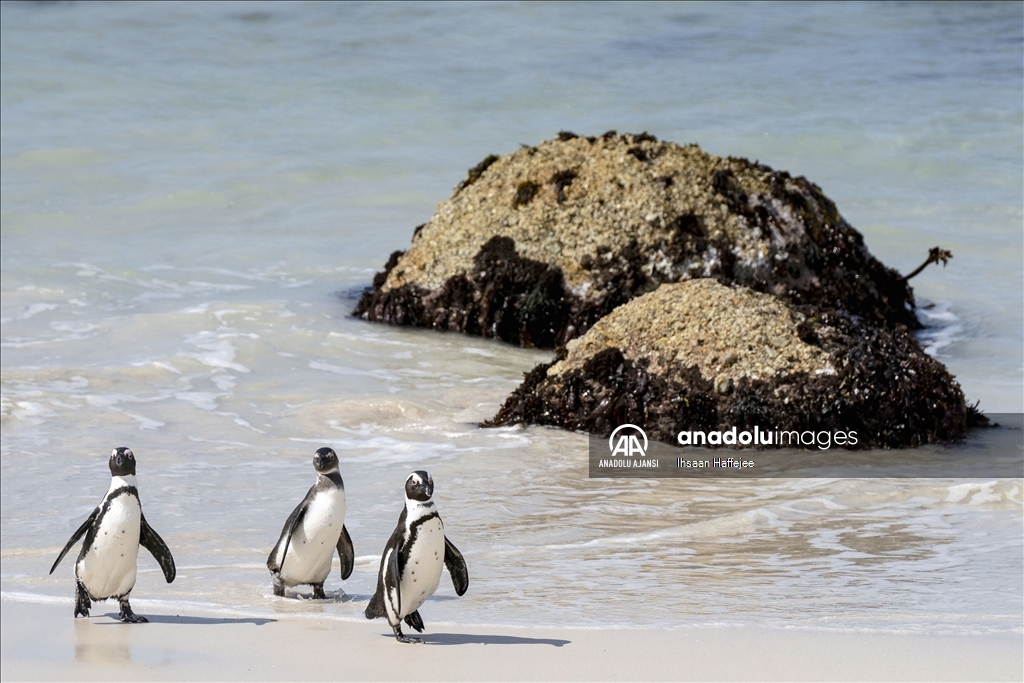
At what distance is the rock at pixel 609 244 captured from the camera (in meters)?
10.7

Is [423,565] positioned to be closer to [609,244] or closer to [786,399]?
[786,399]

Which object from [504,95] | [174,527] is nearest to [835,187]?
[504,95]

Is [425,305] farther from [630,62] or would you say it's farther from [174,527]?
[630,62]

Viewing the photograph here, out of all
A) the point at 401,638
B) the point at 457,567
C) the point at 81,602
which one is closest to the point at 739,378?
the point at 457,567

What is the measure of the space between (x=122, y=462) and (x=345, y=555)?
3.12 feet

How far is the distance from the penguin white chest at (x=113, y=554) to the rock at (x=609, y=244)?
5664 millimetres

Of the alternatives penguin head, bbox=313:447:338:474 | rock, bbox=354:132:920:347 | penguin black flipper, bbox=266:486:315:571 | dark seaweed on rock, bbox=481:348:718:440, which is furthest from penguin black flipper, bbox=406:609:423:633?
rock, bbox=354:132:920:347

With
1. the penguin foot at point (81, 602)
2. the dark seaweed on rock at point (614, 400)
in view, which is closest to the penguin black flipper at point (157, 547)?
the penguin foot at point (81, 602)

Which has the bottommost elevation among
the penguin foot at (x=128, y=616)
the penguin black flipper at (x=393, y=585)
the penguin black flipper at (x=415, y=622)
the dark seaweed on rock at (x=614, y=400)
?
the penguin foot at (x=128, y=616)

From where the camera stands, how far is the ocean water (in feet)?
19.5

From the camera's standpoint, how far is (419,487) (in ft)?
16.2

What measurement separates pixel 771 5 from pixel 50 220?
23908mm

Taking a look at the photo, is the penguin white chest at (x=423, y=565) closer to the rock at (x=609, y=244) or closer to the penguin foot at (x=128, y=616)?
the penguin foot at (x=128, y=616)

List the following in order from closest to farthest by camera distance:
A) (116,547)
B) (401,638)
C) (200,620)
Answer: (401,638) < (200,620) < (116,547)
